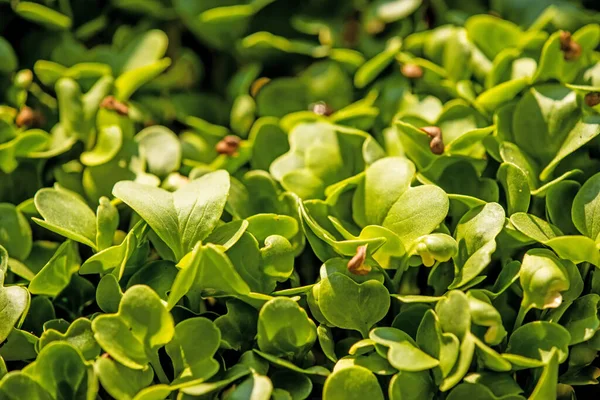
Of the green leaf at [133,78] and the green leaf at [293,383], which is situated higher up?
the green leaf at [133,78]

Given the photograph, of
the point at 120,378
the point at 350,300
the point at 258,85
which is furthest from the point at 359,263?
the point at 258,85

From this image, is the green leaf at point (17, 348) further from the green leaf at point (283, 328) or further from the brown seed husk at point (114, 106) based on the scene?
the brown seed husk at point (114, 106)

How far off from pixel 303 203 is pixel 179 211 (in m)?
0.14

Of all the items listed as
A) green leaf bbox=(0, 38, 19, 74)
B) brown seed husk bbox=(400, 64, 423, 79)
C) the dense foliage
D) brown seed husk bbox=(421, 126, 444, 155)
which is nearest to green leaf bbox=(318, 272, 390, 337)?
the dense foliage

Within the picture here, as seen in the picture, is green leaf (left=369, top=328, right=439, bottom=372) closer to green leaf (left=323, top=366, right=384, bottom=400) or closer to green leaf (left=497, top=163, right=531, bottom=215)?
green leaf (left=323, top=366, right=384, bottom=400)

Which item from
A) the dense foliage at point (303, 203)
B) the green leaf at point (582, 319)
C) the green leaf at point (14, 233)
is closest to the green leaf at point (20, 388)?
the dense foliage at point (303, 203)

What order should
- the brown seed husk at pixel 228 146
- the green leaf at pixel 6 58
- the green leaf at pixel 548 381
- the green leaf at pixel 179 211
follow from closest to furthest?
the green leaf at pixel 548 381 → the green leaf at pixel 179 211 → the brown seed husk at pixel 228 146 → the green leaf at pixel 6 58

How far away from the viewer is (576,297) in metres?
0.72

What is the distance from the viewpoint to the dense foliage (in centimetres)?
67

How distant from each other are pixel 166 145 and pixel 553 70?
0.54m

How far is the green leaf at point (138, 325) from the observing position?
2.17 ft

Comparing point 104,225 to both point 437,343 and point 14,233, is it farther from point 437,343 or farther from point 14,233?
point 437,343

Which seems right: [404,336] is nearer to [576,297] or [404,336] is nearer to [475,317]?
[475,317]

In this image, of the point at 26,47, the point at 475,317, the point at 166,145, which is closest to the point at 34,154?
the point at 166,145
